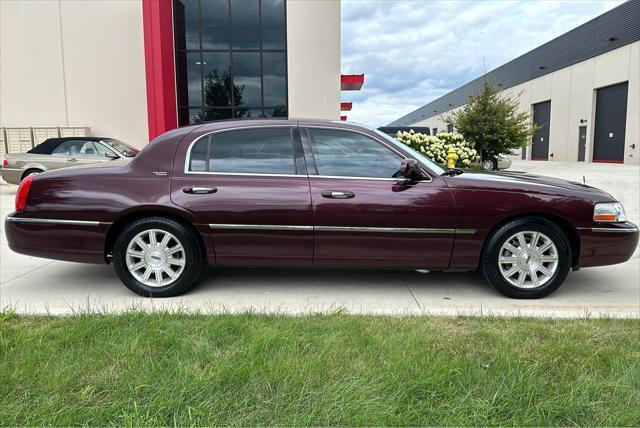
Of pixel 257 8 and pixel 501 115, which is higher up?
pixel 257 8

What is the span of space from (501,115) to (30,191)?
42.8ft

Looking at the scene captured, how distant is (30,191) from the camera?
13.5ft

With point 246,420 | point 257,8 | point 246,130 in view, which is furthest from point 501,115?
point 246,420

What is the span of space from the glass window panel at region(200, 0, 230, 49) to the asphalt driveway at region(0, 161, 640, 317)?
1508 cm

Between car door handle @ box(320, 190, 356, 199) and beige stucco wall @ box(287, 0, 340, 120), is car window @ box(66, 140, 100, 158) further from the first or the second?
car door handle @ box(320, 190, 356, 199)

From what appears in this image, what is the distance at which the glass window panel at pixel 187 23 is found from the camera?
59.1 ft

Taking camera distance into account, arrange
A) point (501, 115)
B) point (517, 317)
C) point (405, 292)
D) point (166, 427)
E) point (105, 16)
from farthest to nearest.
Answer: point (105, 16)
point (501, 115)
point (405, 292)
point (517, 317)
point (166, 427)

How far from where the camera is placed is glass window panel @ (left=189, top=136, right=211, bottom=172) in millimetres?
4086

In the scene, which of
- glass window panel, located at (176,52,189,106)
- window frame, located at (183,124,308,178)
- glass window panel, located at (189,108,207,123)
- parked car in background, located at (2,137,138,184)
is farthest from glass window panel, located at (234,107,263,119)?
window frame, located at (183,124,308,178)

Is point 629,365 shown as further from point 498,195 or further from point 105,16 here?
point 105,16

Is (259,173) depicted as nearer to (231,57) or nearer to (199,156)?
(199,156)

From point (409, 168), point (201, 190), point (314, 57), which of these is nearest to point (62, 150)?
point (201, 190)

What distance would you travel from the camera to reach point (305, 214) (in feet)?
12.9

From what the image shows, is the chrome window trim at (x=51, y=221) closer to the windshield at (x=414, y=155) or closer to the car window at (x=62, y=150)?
the windshield at (x=414, y=155)
